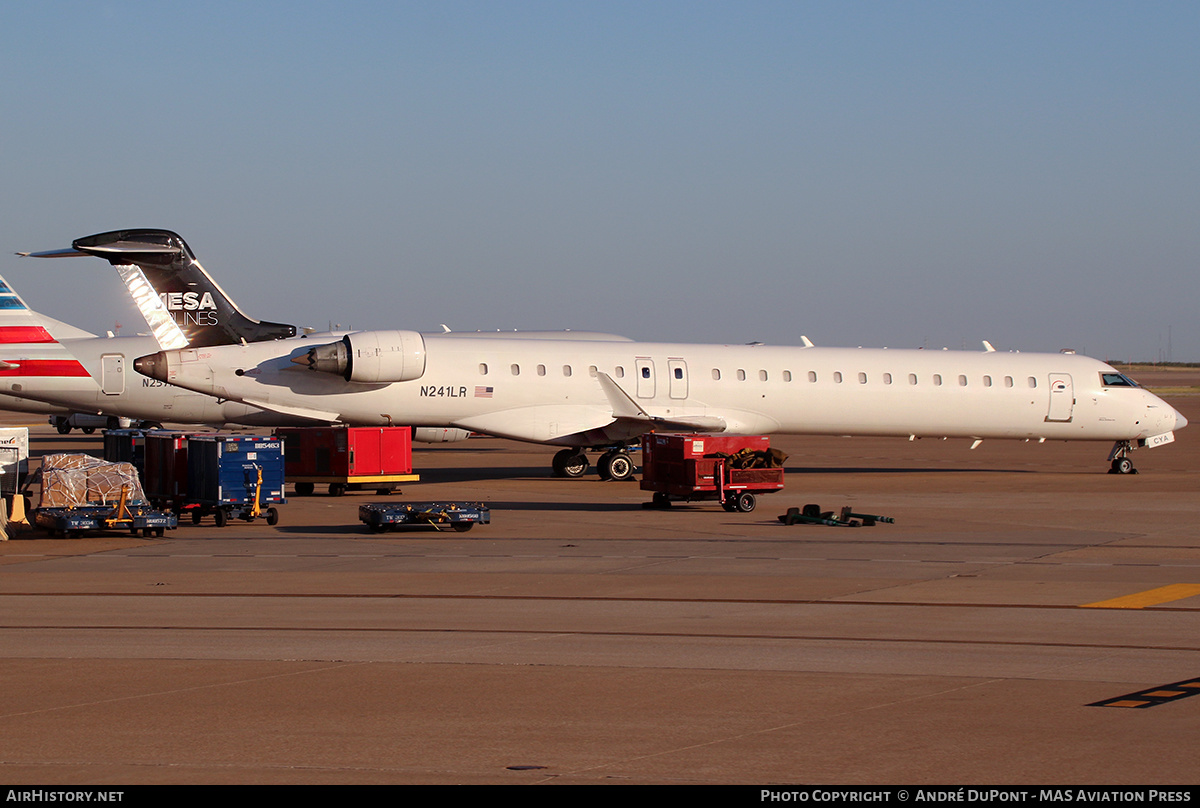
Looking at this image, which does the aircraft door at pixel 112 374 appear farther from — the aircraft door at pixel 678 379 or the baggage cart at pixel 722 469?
the baggage cart at pixel 722 469

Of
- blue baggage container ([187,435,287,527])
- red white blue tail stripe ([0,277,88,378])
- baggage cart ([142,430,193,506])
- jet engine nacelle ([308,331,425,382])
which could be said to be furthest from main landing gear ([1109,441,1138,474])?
red white blue tail stripe ([0,277,88,378])

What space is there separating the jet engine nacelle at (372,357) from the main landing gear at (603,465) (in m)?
5.43

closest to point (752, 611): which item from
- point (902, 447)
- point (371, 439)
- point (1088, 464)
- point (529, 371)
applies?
point (371, 439)

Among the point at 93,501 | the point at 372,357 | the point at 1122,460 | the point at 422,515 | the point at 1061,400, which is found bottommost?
the point at 422,515

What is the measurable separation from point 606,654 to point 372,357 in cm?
2047

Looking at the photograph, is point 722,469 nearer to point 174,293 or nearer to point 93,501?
point 93,501

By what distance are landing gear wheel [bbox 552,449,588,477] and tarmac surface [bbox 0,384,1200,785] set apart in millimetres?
11918

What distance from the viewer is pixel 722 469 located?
2420 centimetres

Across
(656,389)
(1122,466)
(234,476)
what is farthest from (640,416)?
(1122,466)

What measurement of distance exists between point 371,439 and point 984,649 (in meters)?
19.7

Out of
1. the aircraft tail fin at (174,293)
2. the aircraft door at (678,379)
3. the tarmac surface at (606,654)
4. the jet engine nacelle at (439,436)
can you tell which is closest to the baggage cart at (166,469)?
the tarmac surface at (606,654)

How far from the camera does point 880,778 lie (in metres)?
7.31

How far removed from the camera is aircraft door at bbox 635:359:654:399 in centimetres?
3284

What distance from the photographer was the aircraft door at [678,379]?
3303 cm
